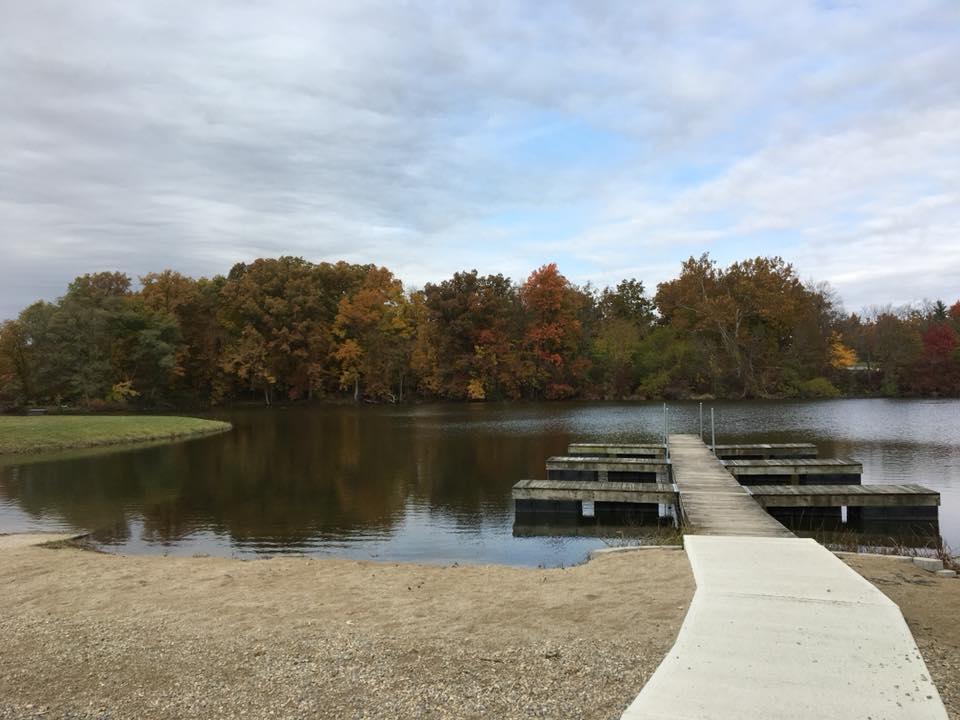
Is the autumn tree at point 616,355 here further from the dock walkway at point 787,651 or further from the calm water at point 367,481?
the dock walkway at point 787,651

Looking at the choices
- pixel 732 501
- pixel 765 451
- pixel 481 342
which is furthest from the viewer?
pixel 481 342

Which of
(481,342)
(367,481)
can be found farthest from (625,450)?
(481,342)

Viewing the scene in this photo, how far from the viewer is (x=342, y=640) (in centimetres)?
519

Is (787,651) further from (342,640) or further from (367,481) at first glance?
(367,481)

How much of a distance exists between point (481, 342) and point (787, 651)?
50.6 metres

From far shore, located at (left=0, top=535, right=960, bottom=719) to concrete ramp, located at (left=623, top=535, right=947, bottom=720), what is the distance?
0.68 ft

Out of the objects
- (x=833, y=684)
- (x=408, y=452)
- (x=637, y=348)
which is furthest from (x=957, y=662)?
(x=637, y=348)

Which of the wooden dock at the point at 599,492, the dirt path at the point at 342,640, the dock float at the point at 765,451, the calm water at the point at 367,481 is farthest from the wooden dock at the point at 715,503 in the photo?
the dock float at the point at 765,451

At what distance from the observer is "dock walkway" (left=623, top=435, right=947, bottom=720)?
141 inches

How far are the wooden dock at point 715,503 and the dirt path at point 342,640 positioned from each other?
168cm

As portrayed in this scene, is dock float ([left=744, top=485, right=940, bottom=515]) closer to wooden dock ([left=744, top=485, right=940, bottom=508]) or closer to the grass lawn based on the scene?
wooden dock ([left=744, top=485, right=940, bottom=508])

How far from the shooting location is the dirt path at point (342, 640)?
407 cm

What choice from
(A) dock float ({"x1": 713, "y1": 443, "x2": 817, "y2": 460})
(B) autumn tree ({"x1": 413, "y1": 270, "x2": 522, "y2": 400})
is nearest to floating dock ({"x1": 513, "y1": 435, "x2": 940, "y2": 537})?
(A) dock float ({"x1": 713, "y1": 443, "x2": 817, "y2": 460})

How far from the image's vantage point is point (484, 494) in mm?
15211
